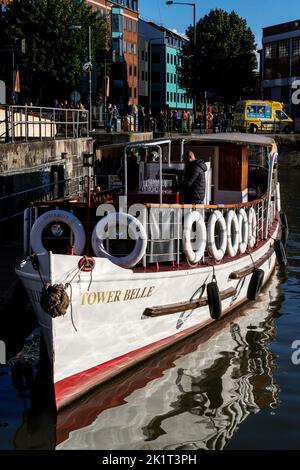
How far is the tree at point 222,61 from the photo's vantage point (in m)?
62.8

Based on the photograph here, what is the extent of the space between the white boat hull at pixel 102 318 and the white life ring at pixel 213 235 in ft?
1.29

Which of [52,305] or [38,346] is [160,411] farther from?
[38,346]

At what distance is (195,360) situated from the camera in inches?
443

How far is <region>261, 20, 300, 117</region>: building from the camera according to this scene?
6762 cm

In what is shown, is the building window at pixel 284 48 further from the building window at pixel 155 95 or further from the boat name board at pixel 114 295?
the boat name board at pixel 114 295

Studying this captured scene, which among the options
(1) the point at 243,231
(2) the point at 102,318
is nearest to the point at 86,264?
(2) the point at 102,318

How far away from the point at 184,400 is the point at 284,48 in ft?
209

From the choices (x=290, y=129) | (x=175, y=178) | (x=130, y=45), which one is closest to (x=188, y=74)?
(x=290, y=129)

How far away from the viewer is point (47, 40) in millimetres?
49188

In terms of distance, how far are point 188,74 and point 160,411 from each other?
5775 cm

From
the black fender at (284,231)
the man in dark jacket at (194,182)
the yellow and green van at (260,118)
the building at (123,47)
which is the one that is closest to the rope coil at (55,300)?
the man in dark jacket at (194,182)

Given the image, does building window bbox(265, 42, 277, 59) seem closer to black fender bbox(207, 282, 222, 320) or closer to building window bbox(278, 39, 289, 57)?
building window bbox(278, 39, 289, 57)

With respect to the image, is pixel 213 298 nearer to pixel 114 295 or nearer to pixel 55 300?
pixel 114 295

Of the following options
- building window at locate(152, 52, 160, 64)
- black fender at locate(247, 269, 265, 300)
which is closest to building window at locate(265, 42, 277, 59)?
building window at locate(152, 52, 160, 64)
